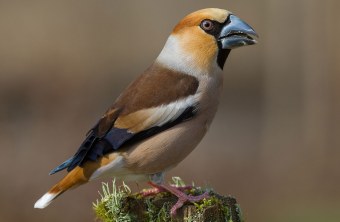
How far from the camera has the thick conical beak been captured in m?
4.99

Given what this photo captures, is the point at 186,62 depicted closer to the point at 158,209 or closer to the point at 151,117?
the point at 151,117

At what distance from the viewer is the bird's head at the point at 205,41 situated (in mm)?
5043

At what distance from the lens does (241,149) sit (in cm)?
1156

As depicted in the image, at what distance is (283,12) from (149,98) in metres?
7.92

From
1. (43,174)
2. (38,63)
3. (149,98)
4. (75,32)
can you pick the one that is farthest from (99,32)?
(149,98)

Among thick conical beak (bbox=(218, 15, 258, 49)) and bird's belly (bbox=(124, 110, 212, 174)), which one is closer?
bird's belly (bbox=(124, 110, 212, 174))

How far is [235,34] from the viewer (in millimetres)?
5059

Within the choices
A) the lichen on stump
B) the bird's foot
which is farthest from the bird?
the lichen on stump

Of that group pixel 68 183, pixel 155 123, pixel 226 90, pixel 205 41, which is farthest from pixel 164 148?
pixel 226 90

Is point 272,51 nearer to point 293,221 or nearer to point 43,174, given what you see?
point 293,221

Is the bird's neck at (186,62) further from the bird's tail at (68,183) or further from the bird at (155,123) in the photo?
the bird's tail at (68,183)

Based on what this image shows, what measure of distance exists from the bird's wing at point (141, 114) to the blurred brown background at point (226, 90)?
4259 millimetres

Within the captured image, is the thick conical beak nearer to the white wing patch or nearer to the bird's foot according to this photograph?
the white wing patch

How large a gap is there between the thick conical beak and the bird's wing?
34 centimetres
